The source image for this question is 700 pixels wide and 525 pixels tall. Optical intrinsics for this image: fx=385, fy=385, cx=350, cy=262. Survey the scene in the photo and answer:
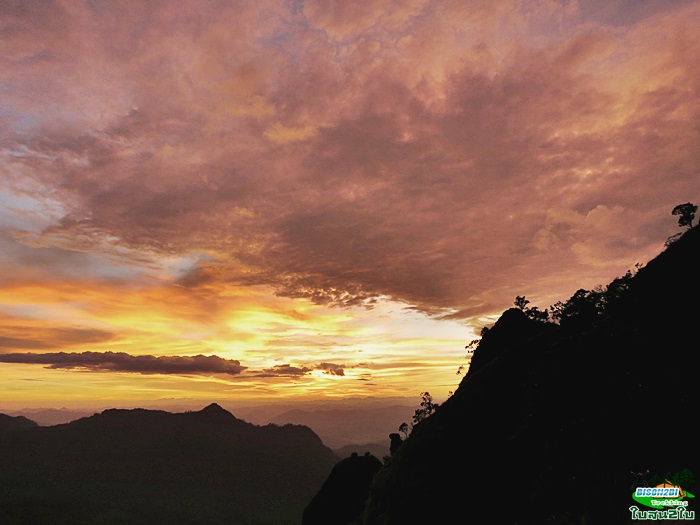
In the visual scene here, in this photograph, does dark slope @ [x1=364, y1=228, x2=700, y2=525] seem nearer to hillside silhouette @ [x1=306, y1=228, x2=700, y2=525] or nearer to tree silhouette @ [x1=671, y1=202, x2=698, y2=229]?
hillside silhouette @ [x1=306, y1=228, x2=700, y2=525]

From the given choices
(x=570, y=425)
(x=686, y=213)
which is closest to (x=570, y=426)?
(x=570, y=425)

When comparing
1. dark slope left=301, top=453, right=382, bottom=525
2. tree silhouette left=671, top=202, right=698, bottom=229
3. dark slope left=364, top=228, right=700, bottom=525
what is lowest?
dark slope left=301, top=453, right=382, bottom=525

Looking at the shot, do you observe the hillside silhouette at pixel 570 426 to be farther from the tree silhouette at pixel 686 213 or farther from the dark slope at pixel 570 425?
the tree silhouette at pixel 686 213

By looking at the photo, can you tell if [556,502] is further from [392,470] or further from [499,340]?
[499,340]

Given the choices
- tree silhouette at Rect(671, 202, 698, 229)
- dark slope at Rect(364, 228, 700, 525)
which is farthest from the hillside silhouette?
tree silhouette at Rect(671, 202, 698, 229)

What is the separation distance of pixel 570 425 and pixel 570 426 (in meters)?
0.11

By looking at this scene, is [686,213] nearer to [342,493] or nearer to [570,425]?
[570,425]

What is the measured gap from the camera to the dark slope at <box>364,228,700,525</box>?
23.8 m

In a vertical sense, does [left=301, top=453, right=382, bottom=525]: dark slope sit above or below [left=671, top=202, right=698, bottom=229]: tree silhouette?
below

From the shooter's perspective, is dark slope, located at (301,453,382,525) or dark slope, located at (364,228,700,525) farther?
dark slope, located at (301,453,382,525)

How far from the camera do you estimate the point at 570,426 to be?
2978 cm

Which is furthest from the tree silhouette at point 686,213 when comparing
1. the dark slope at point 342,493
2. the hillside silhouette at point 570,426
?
the dark slope at point 342,493

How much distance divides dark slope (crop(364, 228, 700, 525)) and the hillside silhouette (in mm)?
92

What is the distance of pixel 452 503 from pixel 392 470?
10288mm
